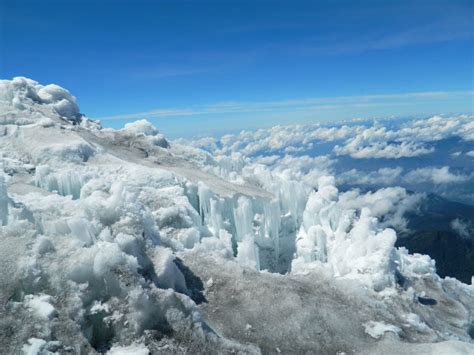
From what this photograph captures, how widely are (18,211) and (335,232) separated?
131 feet

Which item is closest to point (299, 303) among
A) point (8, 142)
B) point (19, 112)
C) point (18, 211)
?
point (18, 211)

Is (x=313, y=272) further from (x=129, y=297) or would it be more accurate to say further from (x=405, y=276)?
(x=129, y=297)

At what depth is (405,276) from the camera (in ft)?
136

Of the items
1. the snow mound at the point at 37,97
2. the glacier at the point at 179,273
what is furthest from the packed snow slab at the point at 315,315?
the snow mound at the point at 37,97

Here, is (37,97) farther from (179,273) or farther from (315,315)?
(315,315)

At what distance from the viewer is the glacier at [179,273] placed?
2192 cm

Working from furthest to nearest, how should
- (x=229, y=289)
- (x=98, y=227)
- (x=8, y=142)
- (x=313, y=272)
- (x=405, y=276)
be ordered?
(x=8, y=142) < (x=405, y=276) < (x=313, y=272) < (x=229, y=289) < (x=98, y=227)

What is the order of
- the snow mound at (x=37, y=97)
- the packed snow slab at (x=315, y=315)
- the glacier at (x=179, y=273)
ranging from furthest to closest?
the snow mound at (x=37, y=97)
the packed snow slab at (x=315, y=315)
the glacier at (x=179, y=273)

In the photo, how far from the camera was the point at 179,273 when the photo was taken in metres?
29.5

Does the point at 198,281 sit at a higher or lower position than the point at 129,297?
lower

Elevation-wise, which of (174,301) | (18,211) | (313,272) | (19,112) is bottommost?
(313,272)

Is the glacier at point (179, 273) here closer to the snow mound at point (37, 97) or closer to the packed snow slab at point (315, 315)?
the packed snow slab at point (315, 315)

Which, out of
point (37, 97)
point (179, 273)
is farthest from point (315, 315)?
point (37, 97)

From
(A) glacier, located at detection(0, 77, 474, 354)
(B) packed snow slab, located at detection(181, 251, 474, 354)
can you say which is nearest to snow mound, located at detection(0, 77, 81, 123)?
(A) glacier, located at detection(0, 77, 474, 354)
